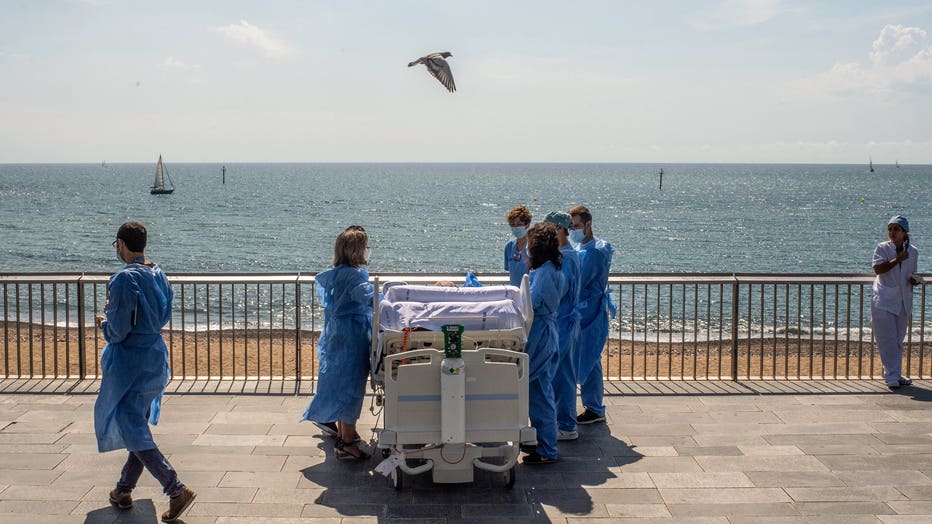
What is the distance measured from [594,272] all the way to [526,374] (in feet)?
6.05

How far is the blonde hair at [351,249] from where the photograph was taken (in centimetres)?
Result: 599

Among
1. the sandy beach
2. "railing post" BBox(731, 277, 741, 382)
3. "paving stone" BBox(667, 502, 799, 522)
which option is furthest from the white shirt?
"paving stone" BBox(667, 502, 799, 522)

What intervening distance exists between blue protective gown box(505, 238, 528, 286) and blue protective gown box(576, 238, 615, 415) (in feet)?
1.55

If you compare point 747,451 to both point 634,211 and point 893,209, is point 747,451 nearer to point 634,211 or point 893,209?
point 634,211

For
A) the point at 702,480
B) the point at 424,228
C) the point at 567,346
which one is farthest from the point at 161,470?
the point at 424,228

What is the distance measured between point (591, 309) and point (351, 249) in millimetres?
2169

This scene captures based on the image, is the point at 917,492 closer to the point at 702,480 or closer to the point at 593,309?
the point at 702,480

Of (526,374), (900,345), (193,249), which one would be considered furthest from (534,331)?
(193,249)

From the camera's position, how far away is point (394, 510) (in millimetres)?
5371

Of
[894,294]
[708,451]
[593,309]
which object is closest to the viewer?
[708,451]

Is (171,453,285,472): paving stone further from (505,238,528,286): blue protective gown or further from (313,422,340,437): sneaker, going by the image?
(505,238,528,286): blue protective gown

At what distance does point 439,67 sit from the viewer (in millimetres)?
7648

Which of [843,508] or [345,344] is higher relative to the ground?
[345,344]

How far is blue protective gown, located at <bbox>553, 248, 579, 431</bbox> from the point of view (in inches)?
254
